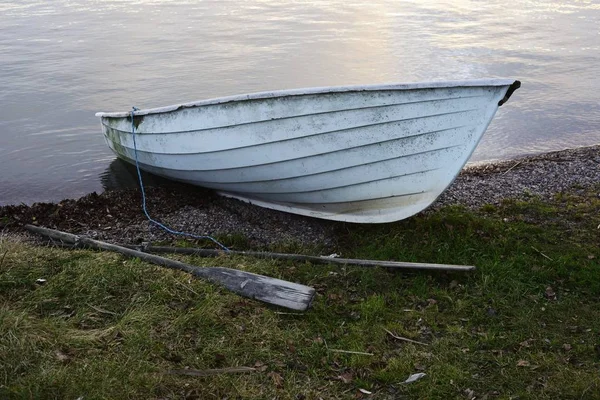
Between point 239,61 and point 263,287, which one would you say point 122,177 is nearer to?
point 263,287

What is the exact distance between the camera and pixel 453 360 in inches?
190

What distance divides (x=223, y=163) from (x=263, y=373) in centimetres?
355

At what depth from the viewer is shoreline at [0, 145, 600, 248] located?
757 cm

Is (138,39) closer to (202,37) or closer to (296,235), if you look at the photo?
(202,37)

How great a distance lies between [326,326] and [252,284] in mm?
816

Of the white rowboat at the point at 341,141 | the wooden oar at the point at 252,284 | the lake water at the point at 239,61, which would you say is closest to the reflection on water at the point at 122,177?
the lake water at the point at 239,61

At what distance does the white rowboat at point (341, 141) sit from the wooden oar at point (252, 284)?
173 cm

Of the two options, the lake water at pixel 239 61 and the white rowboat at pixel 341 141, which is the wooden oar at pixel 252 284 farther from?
the lake water at pixel 239 61

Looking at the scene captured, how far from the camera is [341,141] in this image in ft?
22.0

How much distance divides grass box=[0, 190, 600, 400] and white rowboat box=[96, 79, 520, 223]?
0.73 metres

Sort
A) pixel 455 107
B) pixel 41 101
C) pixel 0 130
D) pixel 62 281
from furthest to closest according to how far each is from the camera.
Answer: pixel 41 101
pixel 0 130
pixel 455 107
pixel 62 281

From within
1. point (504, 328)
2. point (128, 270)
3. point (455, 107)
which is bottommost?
point (504, 328)

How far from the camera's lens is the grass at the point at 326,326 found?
4.48 meters

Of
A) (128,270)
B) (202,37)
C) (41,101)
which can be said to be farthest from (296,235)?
(202,37)
